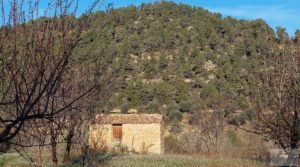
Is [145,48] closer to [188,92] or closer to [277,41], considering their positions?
[188,92]

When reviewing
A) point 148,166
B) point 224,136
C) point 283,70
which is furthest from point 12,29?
point 224,136

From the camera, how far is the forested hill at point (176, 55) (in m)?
50.2

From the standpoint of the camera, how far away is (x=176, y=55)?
5603 cm

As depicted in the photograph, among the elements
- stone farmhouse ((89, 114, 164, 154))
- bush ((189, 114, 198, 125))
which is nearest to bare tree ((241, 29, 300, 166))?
stone farmhouse ((89, 114, 164, 154))

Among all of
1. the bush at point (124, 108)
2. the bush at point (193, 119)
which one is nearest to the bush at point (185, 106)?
the bush at point (193, 119)

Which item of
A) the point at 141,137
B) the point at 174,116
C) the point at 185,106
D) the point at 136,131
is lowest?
the point at 141,137

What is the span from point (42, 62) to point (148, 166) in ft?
47.4

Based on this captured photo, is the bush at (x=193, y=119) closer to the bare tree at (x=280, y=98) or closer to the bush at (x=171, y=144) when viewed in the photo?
the bush at (x=171, y=144)

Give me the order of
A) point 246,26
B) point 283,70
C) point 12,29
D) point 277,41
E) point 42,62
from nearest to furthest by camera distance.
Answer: point 42,62 → point 12,29 → point 283,70 → point 277,41 → point 246,26

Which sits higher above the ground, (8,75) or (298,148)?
(8,75)

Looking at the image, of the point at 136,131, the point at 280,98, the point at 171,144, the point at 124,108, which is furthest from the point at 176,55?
the point at 280,98

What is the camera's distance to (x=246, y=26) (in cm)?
5572

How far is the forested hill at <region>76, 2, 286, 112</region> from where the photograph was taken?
165 feet

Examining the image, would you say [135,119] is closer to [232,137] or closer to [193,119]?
[193,119]
